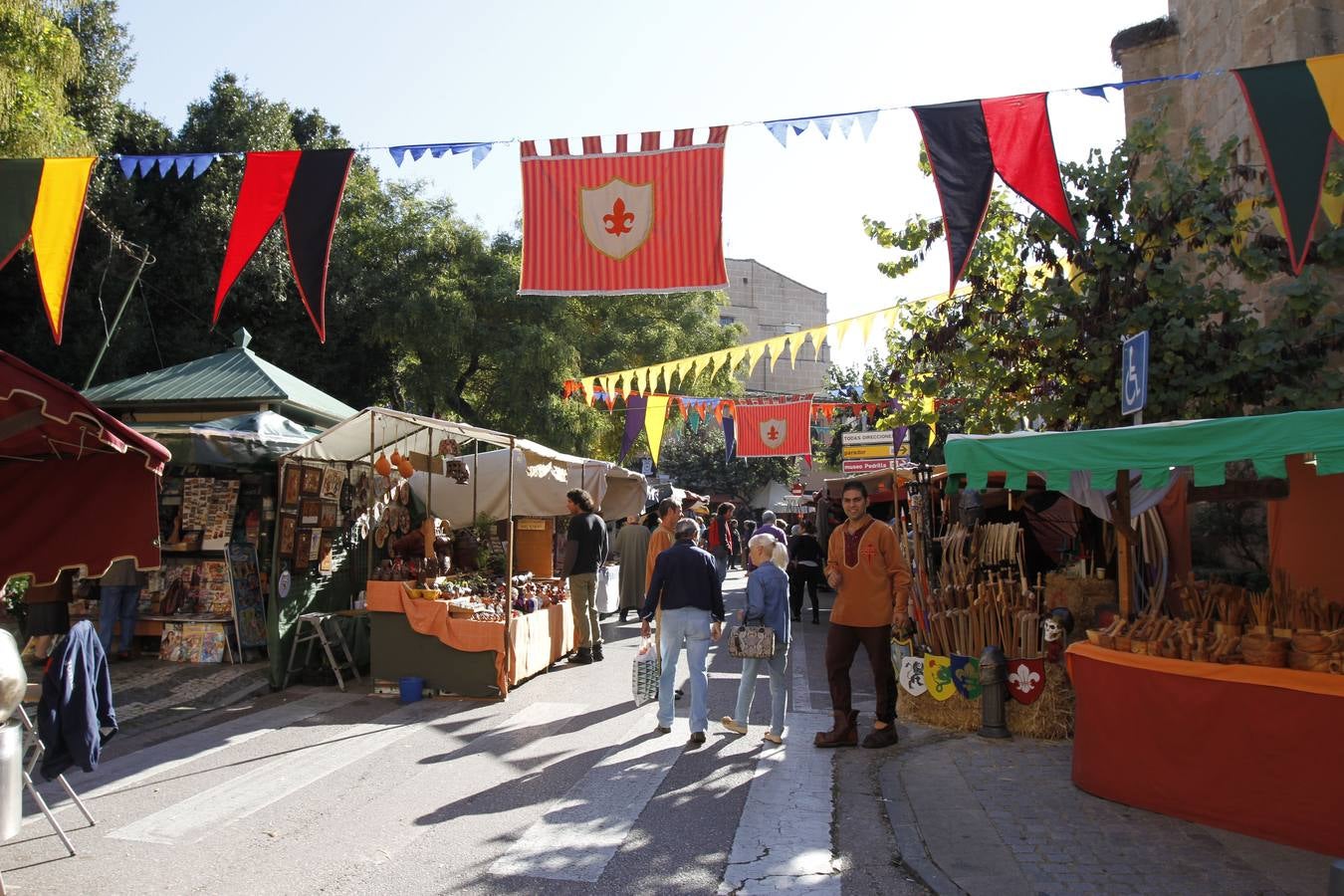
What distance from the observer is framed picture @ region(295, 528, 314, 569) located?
10.4 m

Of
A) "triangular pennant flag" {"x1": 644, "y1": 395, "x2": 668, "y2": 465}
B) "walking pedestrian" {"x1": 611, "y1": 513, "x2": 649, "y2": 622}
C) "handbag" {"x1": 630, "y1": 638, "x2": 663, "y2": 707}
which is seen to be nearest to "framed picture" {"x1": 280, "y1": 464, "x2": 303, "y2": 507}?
"handbag" {"x1": 630, "y1": 638, "x2": 663, "y2": 707}

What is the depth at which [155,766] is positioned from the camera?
22.9 feet

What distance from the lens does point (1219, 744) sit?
5496mm

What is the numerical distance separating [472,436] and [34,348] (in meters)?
14.3

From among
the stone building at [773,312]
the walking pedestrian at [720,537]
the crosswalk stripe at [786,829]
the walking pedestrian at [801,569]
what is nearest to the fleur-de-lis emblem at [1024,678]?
the crosswalk stripe at [786,829]

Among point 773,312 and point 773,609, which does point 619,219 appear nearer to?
point 773,609

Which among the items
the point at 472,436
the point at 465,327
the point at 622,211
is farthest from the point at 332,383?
the point at 622,211

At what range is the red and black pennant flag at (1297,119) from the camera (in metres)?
6.89

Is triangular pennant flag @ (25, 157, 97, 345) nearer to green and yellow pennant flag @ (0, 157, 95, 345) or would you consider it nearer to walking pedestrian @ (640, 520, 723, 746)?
green and yellow pennant flag @ (0, 157, 95, 345)

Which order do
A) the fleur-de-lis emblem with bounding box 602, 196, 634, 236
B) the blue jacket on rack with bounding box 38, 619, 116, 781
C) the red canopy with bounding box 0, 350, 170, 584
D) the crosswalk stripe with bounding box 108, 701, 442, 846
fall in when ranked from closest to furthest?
the blue jacket on rack with bounding box 38, 619, 116, 781 → the crosswalk stripe with bounding box 108, 701, 442, 846 → the red canopy with bounding box 0, 350, 170, 584 → the fleur-de-lis emblem with bounding box 602, 196, 634, 236

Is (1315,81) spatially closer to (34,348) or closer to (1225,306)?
(1225,306)

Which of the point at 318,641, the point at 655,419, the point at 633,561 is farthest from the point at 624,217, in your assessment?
the point at 655,419

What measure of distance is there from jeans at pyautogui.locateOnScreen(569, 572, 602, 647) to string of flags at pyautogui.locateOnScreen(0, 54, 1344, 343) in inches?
166

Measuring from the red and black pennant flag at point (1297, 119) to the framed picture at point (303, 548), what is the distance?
9369 millimetres
